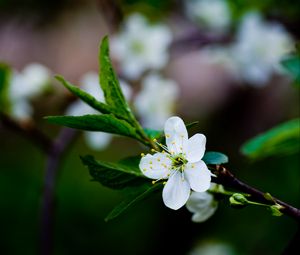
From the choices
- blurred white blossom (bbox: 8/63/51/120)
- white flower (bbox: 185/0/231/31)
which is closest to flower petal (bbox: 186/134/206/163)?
blurred white blossom (bbox: 8/63/51/120)

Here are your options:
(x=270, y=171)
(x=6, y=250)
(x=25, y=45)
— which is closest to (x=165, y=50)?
(x=270, y=171)

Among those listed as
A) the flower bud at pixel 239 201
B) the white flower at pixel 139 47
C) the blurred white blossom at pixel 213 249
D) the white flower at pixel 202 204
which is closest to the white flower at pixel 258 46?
the white flower at pixel 139 47

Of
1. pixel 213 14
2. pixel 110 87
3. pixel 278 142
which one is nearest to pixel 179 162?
pixel 110 87

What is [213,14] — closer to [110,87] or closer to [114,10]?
[114,10]

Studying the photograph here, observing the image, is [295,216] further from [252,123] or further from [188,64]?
[188,64]

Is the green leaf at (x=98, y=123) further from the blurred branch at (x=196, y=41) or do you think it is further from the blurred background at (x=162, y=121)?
the blurred branch at (x=196, y=41)
